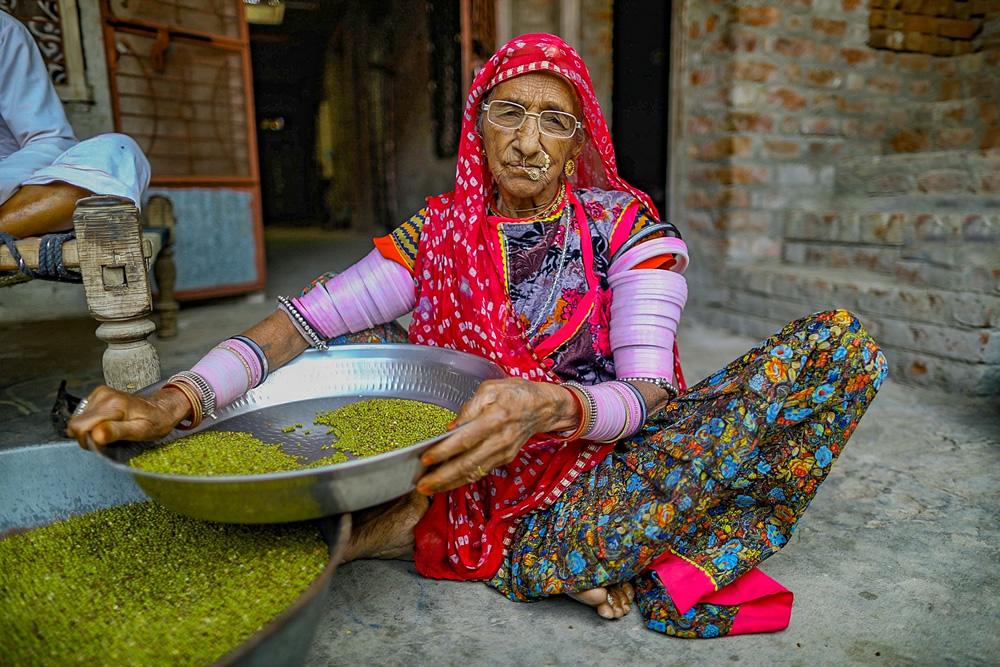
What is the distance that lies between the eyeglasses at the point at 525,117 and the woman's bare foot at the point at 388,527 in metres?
0.85

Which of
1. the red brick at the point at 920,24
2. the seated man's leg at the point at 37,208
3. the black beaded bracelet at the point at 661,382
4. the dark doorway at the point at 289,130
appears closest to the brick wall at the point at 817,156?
the red brick at the point at 920,24

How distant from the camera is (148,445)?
1.22 m

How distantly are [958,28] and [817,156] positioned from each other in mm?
1315

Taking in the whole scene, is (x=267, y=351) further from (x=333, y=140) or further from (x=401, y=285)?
(x=333, y=140)

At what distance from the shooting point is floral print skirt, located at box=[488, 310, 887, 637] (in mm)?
1270

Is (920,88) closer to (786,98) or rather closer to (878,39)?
(878,39)

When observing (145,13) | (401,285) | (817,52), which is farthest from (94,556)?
(817,52)

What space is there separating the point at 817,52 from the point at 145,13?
3.76 m

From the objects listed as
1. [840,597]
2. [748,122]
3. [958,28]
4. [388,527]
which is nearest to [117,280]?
[388,527]

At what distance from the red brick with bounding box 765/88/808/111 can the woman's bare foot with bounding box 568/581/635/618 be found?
312 cm

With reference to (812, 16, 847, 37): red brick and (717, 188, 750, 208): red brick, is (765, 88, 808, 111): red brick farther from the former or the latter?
(717, 188, 750, 208): red brick

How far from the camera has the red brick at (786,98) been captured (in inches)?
143

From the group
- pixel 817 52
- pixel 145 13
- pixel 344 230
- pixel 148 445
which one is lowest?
pixel 344 230

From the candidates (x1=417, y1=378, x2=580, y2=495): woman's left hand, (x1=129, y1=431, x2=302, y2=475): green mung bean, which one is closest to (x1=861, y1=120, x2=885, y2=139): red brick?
(x1=417, y1=378, x2=580, y2=495): woman's left hand
